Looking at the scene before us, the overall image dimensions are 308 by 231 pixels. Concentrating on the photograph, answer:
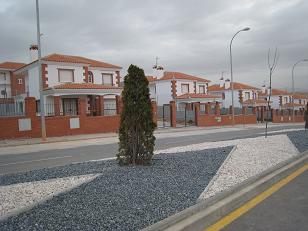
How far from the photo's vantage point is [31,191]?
19.7 feet

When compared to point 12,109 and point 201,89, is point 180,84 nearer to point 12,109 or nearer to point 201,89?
point 201,89

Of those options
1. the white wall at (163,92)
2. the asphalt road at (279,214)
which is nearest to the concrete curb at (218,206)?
the asphalt road at (279,214)

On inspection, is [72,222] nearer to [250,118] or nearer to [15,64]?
[250,118]

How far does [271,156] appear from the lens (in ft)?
32.4

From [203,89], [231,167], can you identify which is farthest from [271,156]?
[203,89]

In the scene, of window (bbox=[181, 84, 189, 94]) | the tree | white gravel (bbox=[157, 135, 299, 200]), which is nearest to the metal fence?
white gravel (bbox=[157, 135, 299, 200])

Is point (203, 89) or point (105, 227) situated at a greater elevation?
point (203, 89)

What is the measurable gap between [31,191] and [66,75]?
99.7ft

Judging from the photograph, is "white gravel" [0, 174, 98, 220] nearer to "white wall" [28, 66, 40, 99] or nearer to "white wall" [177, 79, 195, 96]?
"white wall" [28, 66, 40, 99]

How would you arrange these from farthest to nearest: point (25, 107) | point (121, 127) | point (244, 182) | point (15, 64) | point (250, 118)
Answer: point (15, 64)
point (250, 118)
point (25, 107)
point (121, 127)
point (244, 182)

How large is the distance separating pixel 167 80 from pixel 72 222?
4813 cm

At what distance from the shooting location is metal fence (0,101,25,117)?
77.6 ft

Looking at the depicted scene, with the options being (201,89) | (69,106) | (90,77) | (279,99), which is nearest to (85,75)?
(90,77)

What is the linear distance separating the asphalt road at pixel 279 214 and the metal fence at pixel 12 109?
21.3 metres
